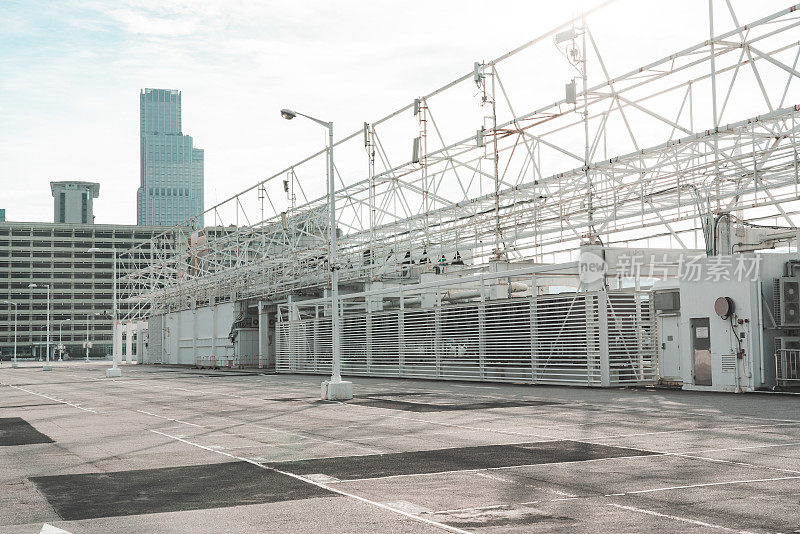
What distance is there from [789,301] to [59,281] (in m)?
184

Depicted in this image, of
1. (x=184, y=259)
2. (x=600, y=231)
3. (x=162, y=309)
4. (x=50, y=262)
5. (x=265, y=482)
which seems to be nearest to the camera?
(x=265, y=482)

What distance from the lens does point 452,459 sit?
13.0 meters

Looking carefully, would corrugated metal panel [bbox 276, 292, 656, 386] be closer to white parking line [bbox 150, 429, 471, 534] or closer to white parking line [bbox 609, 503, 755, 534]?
white parking line [bbox 150, 429, 471, 534]

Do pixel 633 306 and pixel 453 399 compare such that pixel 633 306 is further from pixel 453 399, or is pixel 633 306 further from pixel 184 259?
pixel 184 259

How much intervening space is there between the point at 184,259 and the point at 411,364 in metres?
49.2

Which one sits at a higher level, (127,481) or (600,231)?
(600,231)

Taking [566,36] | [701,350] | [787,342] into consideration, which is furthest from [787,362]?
[566,36]

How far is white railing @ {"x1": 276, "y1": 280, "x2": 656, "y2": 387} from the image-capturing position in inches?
1198

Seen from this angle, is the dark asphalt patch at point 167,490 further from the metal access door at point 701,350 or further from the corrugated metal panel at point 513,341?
the corrugated metal panel at point 513,341

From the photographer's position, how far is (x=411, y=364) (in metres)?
41.6

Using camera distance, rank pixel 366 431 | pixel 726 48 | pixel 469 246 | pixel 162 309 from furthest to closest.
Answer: pixel 162 309, pixel 469 246, pixel 726 48, pixel 366 431

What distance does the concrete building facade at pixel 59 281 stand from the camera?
184 m

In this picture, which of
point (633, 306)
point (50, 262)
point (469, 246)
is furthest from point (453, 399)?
point (50, 262)

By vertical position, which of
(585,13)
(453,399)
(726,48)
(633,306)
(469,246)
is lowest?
(453,399)
